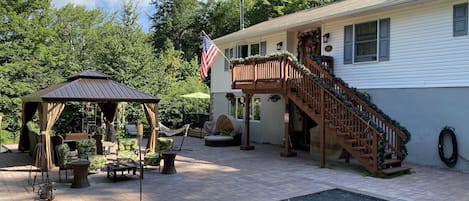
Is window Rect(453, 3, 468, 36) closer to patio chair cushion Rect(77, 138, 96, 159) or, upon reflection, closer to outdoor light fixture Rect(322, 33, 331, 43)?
outdoor light fixture Rect(322, 33, 331, 43)

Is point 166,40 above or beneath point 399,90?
above

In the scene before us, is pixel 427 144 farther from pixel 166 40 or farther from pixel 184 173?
pixel 166 40

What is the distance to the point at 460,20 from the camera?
9234 mm

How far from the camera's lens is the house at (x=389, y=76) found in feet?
30.6

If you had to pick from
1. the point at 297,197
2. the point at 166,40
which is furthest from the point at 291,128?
the point at 166,40

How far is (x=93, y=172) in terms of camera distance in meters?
9.05

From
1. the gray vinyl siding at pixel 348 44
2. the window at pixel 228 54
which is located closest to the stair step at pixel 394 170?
the gray vinyl siding at pixel 348 44

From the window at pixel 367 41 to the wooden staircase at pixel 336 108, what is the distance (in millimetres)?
1160

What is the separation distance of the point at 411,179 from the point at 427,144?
2059 mm

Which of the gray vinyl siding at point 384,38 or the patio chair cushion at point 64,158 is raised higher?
the gray vinyl siding at point 384,38

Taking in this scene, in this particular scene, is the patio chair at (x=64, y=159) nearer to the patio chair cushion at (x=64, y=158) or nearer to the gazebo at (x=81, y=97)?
the patio chair cushion at (x=64, y=158)

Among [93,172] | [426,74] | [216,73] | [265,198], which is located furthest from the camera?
[216,73]

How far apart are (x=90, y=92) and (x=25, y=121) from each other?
432cm

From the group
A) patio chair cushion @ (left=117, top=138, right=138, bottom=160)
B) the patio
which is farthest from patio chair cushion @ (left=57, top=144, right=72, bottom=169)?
patio chair cushion @ (left=117, top=138, right=138, bottom=160)
